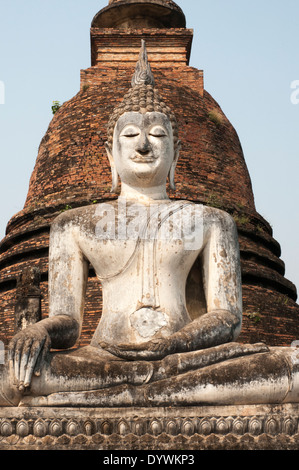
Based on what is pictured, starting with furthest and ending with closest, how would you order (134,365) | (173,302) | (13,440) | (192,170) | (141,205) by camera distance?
(192,170) → (141,205) → (173,302) → (134,365) → (13,440)

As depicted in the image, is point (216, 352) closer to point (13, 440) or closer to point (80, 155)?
point (13, 440)

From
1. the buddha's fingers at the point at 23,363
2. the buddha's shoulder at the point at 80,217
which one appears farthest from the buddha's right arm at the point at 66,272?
the buddha's fingers at the point at 23,363

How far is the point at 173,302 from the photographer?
19.5 ft

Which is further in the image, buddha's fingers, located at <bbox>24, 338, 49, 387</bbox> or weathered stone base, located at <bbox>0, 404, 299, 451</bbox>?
buddha's fingers, located at <bbox>24, 338, 49, 387</bbox>

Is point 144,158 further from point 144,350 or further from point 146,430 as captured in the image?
point 146,430

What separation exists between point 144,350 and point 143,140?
1.69m

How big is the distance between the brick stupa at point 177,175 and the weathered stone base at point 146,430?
7362 millimetres

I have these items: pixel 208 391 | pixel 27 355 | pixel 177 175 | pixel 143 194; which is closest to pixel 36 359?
pixel 27 355

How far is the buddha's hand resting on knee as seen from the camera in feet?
16.3

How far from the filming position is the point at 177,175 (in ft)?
47.5

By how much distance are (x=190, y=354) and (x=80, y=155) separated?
9.91m

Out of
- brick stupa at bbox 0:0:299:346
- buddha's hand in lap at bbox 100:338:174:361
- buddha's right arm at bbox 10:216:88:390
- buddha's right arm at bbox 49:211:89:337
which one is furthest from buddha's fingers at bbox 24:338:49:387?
brick stupa at bbox 0:0:299:346

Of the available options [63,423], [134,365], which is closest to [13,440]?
[63,423]

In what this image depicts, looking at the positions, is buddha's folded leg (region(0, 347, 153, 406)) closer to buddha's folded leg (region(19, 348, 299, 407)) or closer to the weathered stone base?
buddha's folded leg (region(19, 348, 299, 407))
